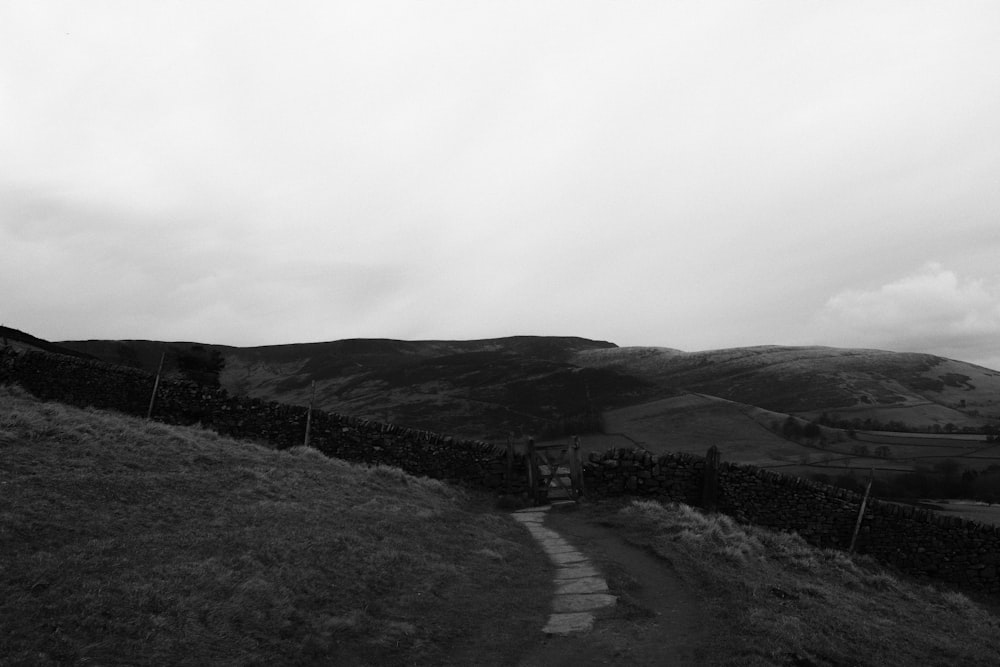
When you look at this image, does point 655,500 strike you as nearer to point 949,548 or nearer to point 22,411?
point 949,548

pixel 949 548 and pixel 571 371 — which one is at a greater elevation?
pixel 571 371

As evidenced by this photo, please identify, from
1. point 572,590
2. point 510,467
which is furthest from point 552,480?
point 572,590

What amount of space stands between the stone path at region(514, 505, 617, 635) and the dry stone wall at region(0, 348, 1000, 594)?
6775mm

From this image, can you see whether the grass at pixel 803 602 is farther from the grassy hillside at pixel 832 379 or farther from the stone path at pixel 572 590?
the grassy hillside at pixel 832 379

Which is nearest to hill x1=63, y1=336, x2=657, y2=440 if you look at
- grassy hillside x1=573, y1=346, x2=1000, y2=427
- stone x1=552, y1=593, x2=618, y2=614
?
grassy hillside x1=573, y1=346, x2=1000, y2=427

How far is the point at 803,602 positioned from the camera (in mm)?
10836

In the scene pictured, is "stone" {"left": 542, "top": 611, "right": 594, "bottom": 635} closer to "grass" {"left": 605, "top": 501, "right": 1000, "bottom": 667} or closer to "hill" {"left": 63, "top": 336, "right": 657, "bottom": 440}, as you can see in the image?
"grass" {"left": 605, "top": 501, "right": 1000, "bottom": 667}

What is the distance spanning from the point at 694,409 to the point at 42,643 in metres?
69.3

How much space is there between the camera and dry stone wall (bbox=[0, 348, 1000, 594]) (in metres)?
20.4

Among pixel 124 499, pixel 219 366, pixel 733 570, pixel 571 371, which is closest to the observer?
pixel 124 499

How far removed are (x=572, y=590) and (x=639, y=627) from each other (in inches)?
81.7

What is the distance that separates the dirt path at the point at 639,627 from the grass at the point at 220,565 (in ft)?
1.91

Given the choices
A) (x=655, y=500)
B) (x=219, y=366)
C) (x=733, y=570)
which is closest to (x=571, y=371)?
(x=219, y=366)

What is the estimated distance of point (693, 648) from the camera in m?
8.12
